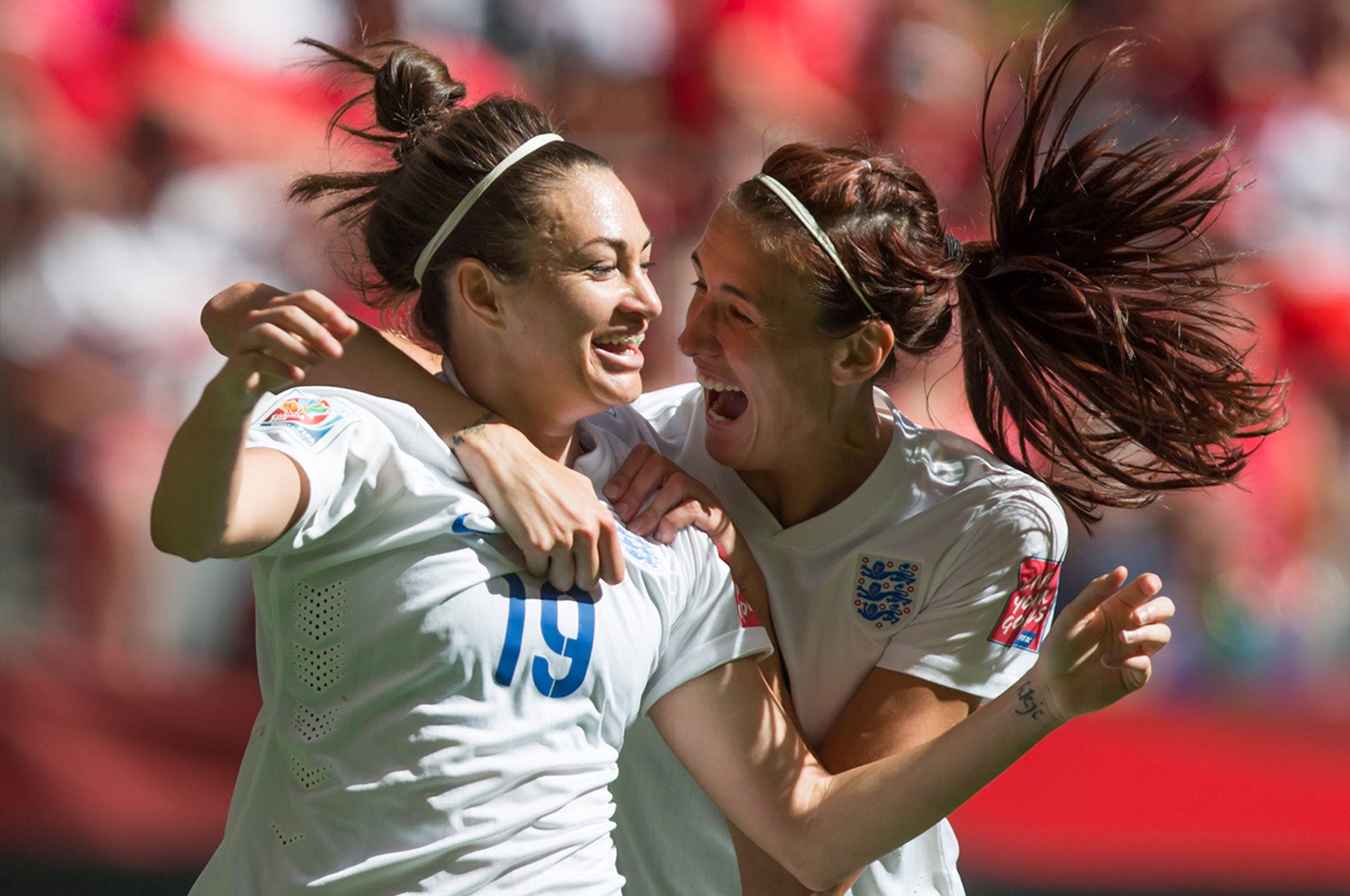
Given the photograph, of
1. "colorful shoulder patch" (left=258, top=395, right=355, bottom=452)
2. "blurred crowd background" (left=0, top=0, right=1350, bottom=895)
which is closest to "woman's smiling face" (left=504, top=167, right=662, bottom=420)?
"colorful shoulder patch" (left=258, top=395, right=355, bottom=452)

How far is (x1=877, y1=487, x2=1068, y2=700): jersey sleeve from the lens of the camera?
2303 millimetres

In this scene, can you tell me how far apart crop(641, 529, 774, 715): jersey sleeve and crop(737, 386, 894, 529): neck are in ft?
1.07

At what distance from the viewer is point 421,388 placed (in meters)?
2.08

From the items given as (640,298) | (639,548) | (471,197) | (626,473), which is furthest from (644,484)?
(471,197)

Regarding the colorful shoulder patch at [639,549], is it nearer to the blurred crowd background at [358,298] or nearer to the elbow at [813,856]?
the elbow at [813,856]

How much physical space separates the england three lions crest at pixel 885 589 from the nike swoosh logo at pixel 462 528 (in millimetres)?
726

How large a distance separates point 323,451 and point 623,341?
0.51 m

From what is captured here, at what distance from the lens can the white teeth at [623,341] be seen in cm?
208

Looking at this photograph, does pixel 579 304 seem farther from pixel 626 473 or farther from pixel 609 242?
pixel 626 473

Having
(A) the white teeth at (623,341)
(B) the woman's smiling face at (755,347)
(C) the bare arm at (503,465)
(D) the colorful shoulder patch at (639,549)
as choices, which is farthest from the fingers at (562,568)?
(B) the woman's smiling face at (755,347)

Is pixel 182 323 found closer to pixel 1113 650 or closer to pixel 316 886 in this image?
pixel 316 886

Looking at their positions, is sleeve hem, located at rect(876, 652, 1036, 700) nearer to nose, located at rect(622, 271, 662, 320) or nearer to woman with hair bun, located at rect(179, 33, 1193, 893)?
woman with hair bun, located at rect(179, 33, 1193, 893)

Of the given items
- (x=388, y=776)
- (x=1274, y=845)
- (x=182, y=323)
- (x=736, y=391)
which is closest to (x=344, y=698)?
(x=388, y=776)

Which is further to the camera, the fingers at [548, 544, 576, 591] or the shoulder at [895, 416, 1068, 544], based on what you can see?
the shoulder at [895, 416, 1068, 544]
